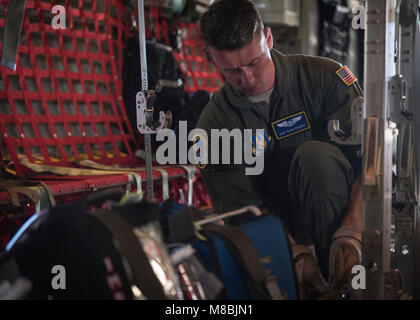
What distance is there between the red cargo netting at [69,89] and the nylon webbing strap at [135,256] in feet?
8.17

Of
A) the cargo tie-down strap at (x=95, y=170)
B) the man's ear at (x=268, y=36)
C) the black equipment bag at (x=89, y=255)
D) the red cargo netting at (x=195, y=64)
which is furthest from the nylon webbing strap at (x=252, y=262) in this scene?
the red cargo netting at (x=195, y=64)

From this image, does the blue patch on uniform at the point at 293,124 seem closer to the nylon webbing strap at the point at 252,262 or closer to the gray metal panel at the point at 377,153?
the gray metal panel at the point at 377,153

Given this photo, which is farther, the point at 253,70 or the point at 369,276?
the point at 253,70

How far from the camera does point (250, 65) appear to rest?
205cm

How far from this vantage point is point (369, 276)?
1.44 metres

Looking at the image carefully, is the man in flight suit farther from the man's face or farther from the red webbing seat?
the red webbing seat

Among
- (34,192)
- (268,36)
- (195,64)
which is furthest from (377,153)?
(195,64)

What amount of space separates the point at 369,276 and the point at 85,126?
10.8 feet

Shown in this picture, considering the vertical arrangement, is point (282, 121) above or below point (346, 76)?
below

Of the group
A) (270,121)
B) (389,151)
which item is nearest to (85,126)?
(270,121)

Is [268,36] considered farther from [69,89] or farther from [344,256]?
[69,89]

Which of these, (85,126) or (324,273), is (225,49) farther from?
(85,126)

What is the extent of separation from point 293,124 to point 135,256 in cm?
139

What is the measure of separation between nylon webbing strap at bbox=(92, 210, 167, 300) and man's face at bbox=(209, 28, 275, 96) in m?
1.11
